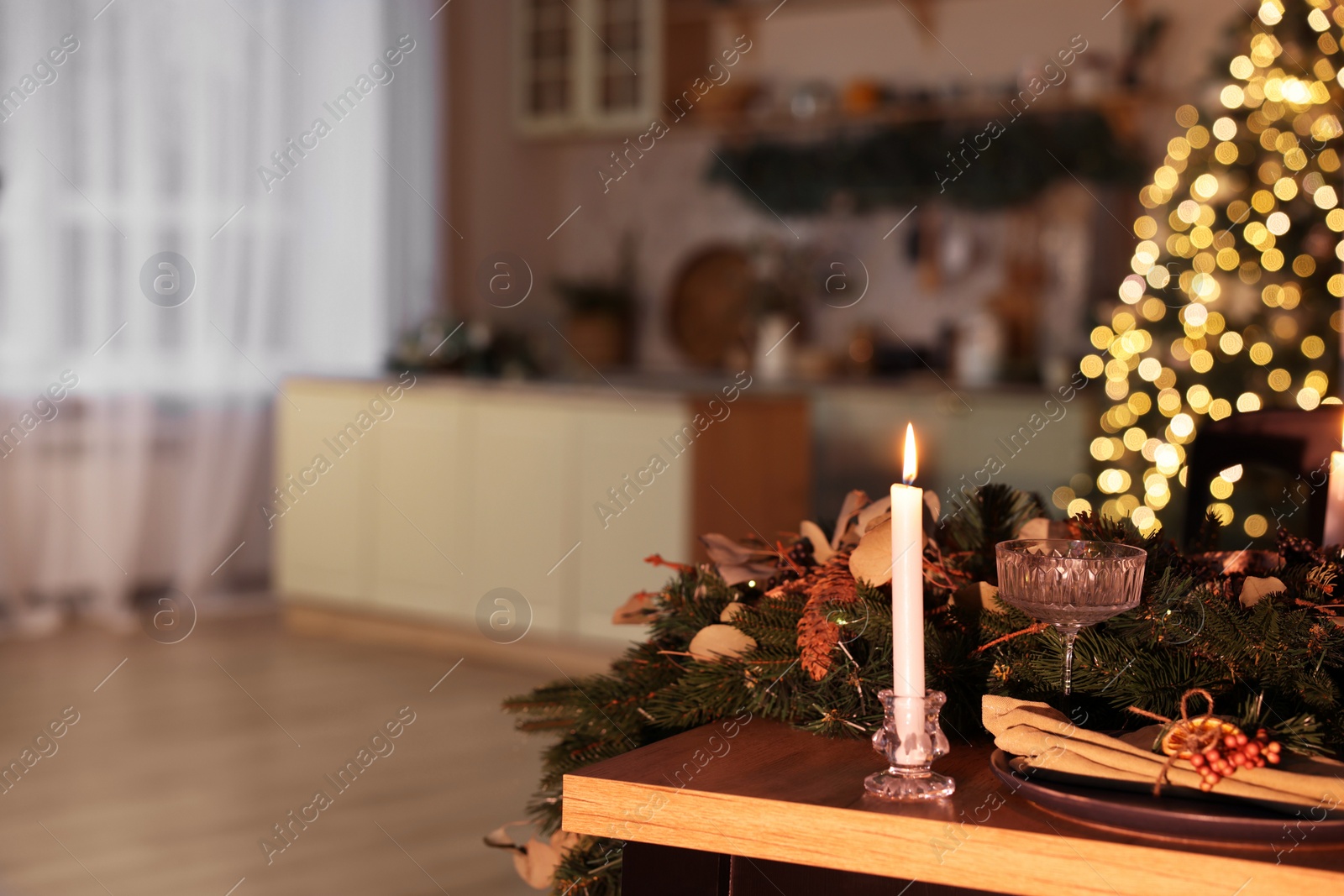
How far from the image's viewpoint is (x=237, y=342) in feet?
16.4

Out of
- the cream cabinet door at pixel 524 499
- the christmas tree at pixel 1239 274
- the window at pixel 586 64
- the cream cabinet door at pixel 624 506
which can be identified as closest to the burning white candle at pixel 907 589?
the christmas tree at pixel 1239 274

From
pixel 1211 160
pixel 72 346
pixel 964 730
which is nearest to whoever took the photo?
pixel 964 730

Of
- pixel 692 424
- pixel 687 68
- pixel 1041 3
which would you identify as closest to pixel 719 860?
pixel 692 424

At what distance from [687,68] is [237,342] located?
2024 mm

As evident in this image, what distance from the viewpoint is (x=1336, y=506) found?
3.95ft

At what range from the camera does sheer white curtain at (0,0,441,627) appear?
14.7ft

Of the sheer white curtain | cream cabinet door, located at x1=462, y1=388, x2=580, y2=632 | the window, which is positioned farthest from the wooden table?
the window

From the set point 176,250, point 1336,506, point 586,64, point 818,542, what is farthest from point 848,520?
point 586,64

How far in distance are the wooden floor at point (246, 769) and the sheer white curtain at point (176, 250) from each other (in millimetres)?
532

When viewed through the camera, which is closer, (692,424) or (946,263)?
(692,424)

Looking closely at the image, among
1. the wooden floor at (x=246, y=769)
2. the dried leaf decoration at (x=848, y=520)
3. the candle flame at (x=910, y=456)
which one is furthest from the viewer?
the wooden floor at (x=246, y=769)

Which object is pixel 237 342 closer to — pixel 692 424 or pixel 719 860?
pixel 692 424

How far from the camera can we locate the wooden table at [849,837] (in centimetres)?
74

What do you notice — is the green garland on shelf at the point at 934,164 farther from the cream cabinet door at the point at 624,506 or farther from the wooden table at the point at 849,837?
the wooden table at the point at 849,837
